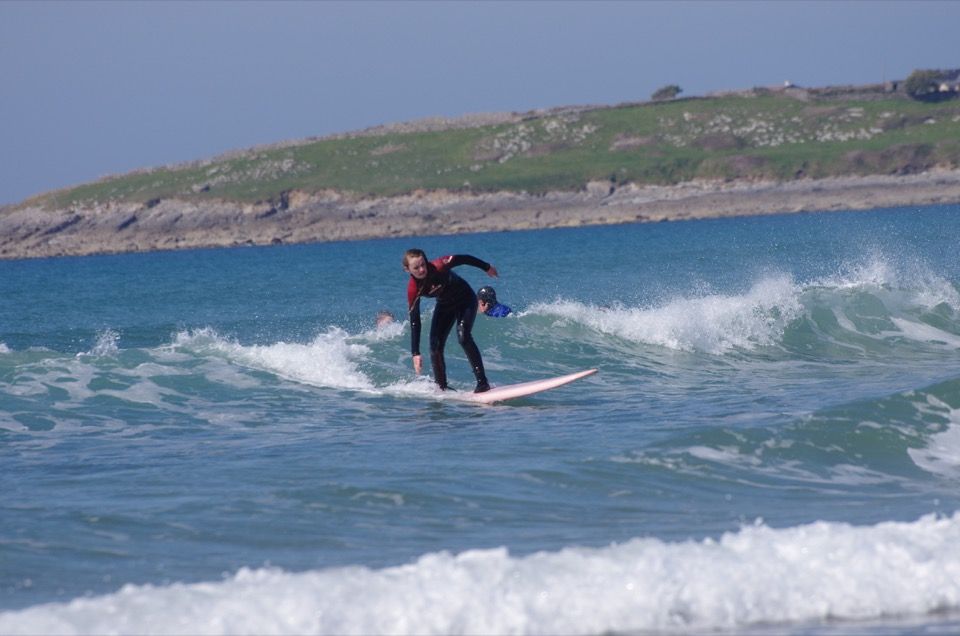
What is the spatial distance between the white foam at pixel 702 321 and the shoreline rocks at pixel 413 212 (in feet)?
195

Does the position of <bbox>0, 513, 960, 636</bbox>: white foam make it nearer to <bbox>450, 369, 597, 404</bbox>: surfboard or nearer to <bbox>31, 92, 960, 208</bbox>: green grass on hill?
<bbox>450, 369, 597, 404</bbox>: surfboard

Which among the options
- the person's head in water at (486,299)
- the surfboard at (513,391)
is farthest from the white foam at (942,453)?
the person's head in water at (486,299)

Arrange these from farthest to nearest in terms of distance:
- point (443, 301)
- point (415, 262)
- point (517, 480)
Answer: point (443, 301), point (415, 262), point (517, 480)

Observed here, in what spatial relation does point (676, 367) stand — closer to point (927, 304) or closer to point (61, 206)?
point (927, 304)

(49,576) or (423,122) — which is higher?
(423,122)

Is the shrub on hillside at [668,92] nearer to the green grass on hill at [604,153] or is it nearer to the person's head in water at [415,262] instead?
the green grass on hill at [604,153]

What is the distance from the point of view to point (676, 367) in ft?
52.2

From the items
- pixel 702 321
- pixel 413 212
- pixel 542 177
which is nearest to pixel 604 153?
pixel 542 177

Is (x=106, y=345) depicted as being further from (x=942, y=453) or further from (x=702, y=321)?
(x=942, y=453)

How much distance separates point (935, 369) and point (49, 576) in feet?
35.8

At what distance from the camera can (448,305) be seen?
12.8 m

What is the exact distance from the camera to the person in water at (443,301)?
12255mm

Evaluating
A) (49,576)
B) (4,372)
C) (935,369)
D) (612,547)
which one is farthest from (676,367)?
(49,576)

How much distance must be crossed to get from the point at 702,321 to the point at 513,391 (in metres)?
6.28
